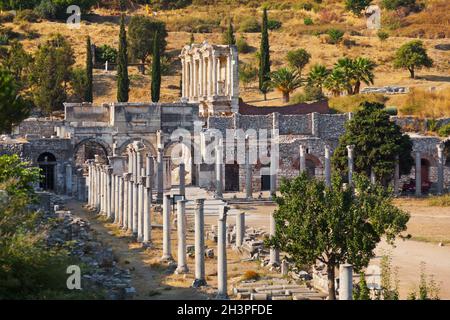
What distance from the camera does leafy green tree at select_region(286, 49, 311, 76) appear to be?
286ft

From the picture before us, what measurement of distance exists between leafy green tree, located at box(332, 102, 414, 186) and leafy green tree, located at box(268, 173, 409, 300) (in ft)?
90.4

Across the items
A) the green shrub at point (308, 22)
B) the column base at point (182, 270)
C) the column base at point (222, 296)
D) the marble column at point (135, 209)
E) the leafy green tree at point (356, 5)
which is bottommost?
the column base at point (222, 296)

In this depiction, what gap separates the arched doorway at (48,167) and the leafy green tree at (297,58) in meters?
35.6

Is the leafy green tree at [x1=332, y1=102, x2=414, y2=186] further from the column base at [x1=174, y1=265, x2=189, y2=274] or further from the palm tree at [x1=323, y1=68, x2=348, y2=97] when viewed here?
the column base at [x1=174, y1=265, x2=189, y2=274]

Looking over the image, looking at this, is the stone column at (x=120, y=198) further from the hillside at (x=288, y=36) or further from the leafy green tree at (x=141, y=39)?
the leafy green tree at (x=141, y=39)

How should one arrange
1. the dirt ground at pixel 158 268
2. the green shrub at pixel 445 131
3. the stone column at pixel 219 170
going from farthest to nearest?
the green shrub at pixel 445 131
the stone column at pixel 219 170
the dirt ground at pixel 158 268

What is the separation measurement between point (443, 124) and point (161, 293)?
140 ft

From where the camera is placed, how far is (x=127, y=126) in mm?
61281

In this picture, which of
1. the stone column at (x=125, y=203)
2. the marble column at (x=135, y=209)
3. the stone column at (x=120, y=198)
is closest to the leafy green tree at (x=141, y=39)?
the stone column at (x=120, y=198)

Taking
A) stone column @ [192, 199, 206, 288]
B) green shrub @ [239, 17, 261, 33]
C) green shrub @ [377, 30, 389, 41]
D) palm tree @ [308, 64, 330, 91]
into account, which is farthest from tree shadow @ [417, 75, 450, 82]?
stone column @ [192, 199, 206, 288]

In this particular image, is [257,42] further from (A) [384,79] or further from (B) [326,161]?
(B) [326,161]

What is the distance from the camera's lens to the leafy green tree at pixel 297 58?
87.1 m

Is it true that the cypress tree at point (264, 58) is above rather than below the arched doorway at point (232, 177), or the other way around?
Answer: above
